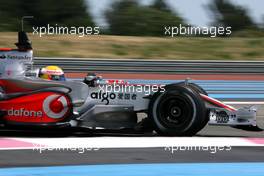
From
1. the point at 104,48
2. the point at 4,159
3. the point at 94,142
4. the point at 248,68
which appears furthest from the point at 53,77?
the point at 104,48

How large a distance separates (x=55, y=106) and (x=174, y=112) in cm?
140

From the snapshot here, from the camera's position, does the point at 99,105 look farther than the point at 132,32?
No

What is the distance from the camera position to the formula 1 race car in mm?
7660

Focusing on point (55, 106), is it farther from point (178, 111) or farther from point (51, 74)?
point (178, 111)

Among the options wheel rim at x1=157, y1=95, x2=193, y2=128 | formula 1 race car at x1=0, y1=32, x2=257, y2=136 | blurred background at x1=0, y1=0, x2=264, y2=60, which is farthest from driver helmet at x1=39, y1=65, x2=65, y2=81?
blurred background at x1=0, y1=0, x2=264, y2=60

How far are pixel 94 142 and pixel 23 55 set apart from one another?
144 centimetres

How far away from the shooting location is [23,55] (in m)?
7.87

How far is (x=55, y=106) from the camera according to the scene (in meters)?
7.65

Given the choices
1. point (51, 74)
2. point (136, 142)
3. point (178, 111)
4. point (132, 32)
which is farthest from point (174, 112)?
point (132, 32)

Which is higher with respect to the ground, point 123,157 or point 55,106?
point 55,106

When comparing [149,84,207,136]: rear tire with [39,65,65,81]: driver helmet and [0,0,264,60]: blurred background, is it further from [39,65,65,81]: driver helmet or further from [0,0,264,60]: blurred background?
[0,0,264,60]: blurred background

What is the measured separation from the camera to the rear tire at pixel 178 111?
300 inches

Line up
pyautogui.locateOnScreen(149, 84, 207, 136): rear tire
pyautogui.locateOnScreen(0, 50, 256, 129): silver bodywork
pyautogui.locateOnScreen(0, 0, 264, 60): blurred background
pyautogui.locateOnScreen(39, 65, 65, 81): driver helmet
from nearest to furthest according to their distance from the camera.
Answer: pyautogui.locateOnScreen(149, 84, 207, 136): rear tire < pyautogui.locateOnScreen(0, 50, 256, 129): silver bodywork < pyautogui.locateOnScreen(39, 65, 65, 81): driver helmet < pyautogui.locateOnScreen(0, 0, 264, 60): blurred background

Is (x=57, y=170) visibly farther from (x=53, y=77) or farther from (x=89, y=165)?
(x=53, y=77)
